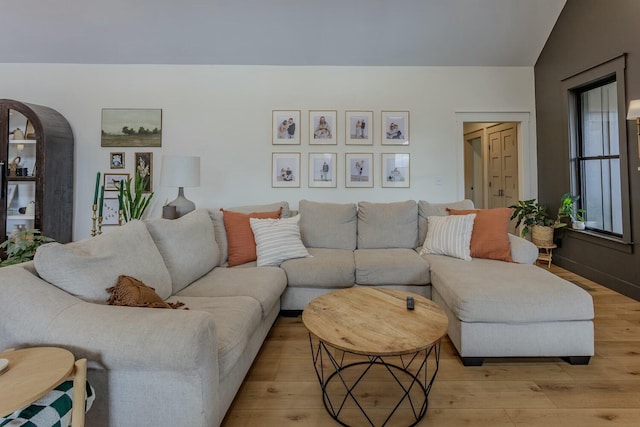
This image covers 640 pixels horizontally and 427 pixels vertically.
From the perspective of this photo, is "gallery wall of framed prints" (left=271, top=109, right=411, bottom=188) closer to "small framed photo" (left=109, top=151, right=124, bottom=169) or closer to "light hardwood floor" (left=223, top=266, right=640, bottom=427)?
"small framed photo" (left=109, top=151, right=124, bottom=169)

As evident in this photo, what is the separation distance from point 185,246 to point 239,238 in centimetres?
62

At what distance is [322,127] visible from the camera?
4086 mm

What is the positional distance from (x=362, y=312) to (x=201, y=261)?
1.26 m

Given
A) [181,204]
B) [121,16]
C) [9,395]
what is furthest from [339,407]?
[121,16]

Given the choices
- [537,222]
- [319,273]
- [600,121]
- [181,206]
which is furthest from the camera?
[537,222]

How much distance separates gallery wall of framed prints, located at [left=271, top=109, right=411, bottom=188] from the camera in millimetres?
4086

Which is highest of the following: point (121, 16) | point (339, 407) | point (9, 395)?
point (121, 16)

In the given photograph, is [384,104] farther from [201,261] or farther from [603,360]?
[603,360]

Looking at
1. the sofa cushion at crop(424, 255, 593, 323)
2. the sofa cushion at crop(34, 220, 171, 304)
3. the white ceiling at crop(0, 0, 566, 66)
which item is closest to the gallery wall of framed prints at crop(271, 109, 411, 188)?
the white ceiling at crop(0, 0, 566, 66)

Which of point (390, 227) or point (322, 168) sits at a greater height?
point (322, 168)

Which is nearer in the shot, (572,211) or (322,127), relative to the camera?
(572,211)

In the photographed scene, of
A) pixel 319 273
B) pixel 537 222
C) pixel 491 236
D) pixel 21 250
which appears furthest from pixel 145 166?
pixel 537 222

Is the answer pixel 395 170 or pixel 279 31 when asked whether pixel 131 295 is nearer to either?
pixel 279 31

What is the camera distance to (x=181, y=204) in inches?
130
